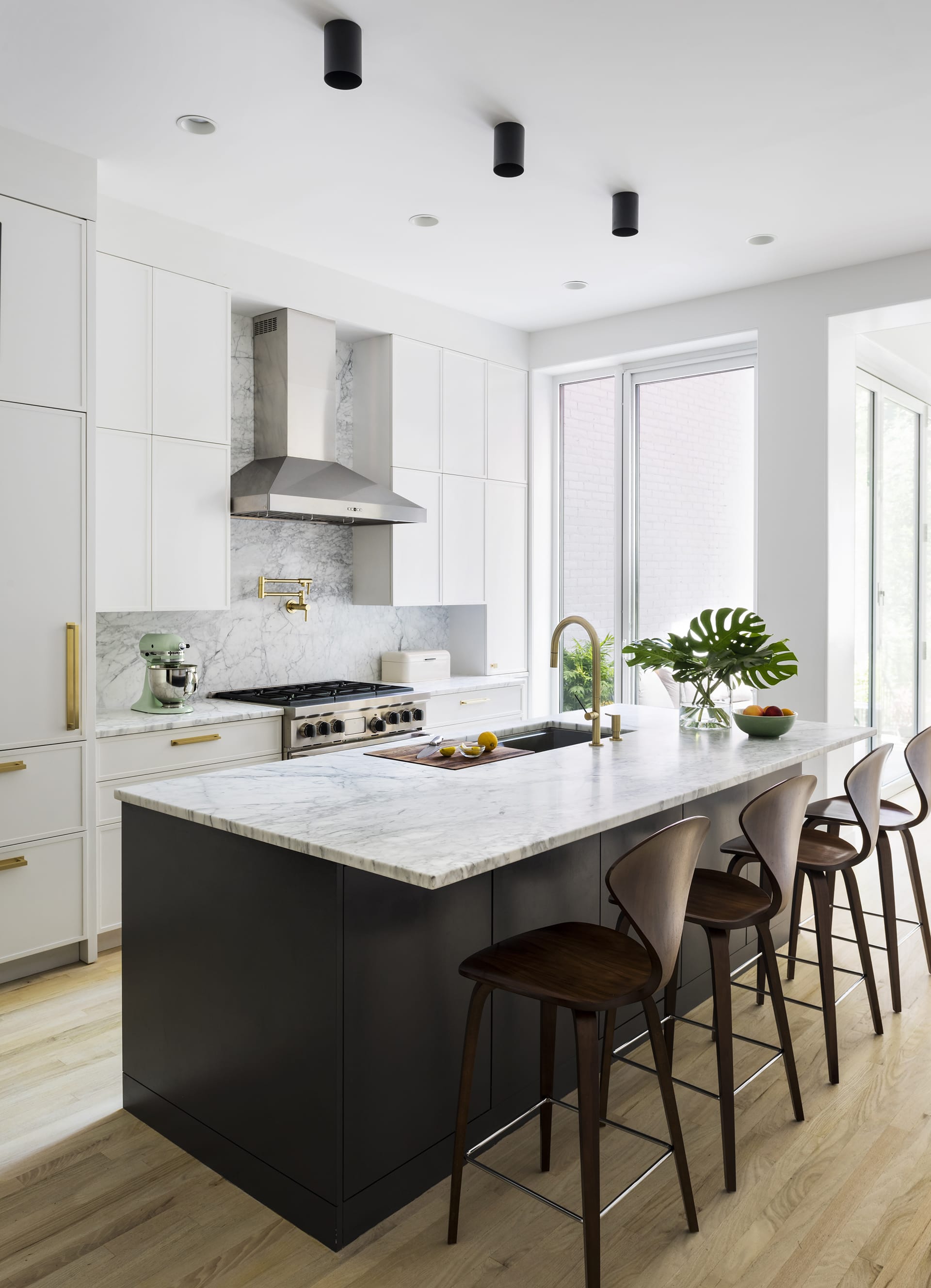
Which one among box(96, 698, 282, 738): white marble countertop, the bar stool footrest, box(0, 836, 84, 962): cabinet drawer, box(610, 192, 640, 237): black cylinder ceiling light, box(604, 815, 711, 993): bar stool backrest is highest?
box(610, 192, 640, 237): black cylinder ceiling light

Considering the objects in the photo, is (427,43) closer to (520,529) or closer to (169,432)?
(169,432)

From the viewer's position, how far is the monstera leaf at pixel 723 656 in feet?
10.4

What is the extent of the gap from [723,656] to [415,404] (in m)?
2.56

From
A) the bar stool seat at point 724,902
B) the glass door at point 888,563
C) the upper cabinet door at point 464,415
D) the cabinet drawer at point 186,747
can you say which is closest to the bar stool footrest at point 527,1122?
the bar stool seat at point 724,902

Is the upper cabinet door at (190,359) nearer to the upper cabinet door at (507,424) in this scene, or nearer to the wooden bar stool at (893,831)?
the upper cabinet door at (507,424)

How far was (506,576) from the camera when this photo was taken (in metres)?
5.72

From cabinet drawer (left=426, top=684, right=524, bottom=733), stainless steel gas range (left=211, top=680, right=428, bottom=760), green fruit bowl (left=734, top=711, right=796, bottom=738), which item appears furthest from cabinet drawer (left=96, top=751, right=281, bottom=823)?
green fruit bowl (left=734, top=711, right=796, bottom=738)

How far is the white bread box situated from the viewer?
5266 millimetres

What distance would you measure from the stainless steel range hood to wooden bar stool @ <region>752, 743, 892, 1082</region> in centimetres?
250

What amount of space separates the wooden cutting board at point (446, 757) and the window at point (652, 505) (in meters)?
2.66

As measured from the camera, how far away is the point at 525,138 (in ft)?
10.5

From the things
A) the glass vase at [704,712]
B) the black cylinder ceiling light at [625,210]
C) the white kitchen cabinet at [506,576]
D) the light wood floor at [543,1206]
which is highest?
the black cylinder ceiling light at [625,210]

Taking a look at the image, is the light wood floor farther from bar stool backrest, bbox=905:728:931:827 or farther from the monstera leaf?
the monstera leaf

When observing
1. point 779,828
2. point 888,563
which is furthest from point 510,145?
point 888,563
